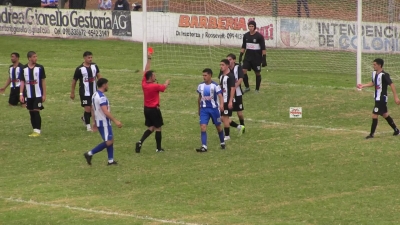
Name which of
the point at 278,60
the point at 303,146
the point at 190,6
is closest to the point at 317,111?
the point at 303,146

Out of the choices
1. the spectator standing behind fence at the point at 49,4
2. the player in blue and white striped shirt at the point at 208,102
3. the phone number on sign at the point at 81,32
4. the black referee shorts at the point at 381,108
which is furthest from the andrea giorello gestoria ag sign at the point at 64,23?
the black referee shorts at the point at 381,108

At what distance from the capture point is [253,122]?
26062 mm

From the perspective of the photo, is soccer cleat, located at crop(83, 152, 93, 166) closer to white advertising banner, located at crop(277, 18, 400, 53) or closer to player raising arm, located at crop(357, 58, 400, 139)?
player raising arm, located at crop(357, 58, 400, 139)

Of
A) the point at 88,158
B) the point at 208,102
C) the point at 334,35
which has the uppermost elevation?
the point at 334,35

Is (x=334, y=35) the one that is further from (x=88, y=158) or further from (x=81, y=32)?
(x=88, y=158)

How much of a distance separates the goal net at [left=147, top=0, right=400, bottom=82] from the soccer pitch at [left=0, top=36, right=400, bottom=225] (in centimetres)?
371

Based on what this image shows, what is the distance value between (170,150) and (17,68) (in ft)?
24.6

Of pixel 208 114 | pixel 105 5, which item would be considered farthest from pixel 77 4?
pixel 208 114

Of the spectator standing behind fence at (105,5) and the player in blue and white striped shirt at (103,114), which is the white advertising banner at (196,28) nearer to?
the spectator standing behind fence at (105,5)

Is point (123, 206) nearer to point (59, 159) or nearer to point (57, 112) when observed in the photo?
point (59, 159)

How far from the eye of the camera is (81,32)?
45938 millimetres

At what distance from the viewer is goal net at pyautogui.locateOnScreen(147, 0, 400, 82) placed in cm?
3462

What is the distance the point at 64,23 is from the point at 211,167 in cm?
2753

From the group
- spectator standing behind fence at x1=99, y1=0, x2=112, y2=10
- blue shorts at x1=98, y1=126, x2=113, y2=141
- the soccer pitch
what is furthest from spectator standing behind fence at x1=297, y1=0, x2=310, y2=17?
blue shorts at x1=98, y1=126, x2=113, y2=141
